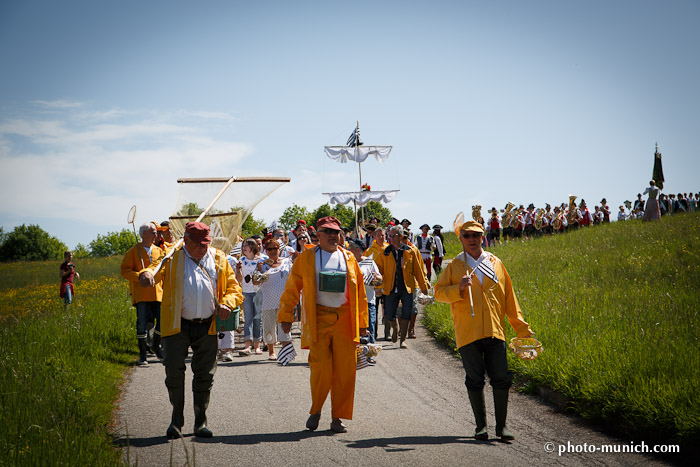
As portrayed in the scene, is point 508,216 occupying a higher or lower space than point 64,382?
higher

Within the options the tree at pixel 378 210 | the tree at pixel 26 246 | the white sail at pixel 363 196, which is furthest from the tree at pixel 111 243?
the white sail at pixel 363 196

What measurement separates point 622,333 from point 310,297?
482 cm

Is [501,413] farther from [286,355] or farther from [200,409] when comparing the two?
[200,409]

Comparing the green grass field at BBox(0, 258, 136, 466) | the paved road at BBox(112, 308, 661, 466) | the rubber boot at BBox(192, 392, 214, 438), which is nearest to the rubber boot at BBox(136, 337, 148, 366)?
the green grass field at BBox(0, 258, 136, 466)

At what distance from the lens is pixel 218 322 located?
21.1 feet

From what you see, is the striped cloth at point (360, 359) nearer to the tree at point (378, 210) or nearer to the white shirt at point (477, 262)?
the white shirt at point (477, 262)

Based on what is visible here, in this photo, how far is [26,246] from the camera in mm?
113438

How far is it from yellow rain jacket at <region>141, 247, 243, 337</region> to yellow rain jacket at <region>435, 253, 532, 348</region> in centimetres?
217

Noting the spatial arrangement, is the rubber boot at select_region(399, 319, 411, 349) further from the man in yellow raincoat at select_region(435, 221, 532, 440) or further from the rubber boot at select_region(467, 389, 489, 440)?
the rubber boot at select_region(467, 389, 489, 440)

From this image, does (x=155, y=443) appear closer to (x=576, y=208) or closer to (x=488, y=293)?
(x=488, y=293)

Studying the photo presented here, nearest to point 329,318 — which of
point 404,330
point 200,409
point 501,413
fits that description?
point 200,409

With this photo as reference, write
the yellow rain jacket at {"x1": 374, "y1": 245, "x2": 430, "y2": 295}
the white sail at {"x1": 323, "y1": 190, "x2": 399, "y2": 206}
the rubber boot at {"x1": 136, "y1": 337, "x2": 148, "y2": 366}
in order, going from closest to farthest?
the rubber boot at {"x1": 136, "y1": 337, "x2": 148, "y2": 366} → the yellow rain jacket at {"x1": 374, "y1": 245, "x2": 430, "y2": 295} → the white sail at {"x1": 323, "y1": 190, "x2": 399, "y2": 206}

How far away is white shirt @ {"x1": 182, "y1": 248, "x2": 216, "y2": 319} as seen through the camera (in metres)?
6.23

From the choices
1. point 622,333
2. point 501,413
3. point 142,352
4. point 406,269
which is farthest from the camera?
point 406,269
